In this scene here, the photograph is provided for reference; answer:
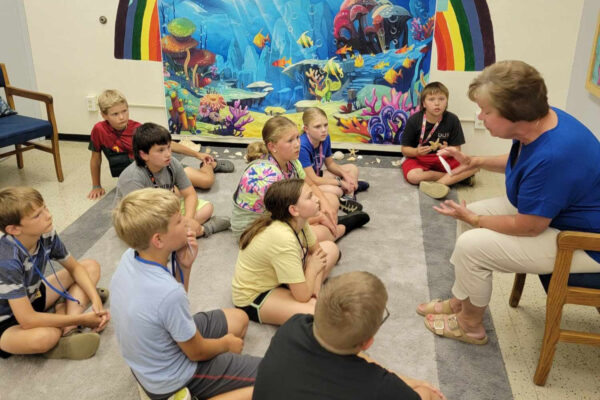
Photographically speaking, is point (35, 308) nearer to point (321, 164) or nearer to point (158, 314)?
point (158, 314)

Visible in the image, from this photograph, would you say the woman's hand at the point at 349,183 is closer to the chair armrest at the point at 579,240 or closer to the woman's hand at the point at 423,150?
the woman's hand at the point at 423,150

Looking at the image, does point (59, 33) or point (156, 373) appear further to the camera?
point (59, 33)

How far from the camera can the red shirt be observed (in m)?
Answer: 3.41

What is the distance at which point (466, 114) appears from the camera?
4000 millimetres

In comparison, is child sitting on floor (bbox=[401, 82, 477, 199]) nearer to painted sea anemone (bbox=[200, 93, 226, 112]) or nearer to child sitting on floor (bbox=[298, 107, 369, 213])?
child sitting on floor (bbox=[298, 107, 369, 213])

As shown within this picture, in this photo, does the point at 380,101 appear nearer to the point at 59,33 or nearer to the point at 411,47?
the point at 411,47

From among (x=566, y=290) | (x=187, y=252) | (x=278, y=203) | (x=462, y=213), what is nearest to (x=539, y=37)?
(x=462, y=213)

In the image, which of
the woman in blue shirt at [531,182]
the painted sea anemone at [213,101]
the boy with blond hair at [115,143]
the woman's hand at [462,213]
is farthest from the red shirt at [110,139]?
the woman in blue shirt at [531,182]

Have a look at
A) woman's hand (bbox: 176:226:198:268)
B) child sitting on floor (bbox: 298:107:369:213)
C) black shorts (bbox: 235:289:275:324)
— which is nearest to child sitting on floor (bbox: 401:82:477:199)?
child sitting on floor (bbox: 298:107:369:213)

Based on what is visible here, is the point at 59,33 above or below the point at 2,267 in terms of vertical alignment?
above

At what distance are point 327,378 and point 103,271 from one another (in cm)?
180

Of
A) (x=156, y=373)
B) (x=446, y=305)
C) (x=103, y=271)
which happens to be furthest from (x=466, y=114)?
(x=156, y=373)

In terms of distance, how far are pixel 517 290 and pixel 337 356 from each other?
4.84 feet

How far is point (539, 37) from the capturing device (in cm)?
374
